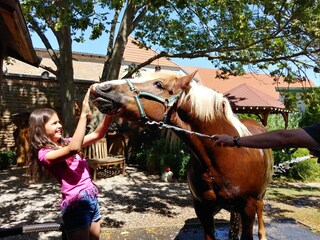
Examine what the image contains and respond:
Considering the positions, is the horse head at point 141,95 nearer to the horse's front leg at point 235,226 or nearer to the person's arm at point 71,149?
the person's arm at point 71,149

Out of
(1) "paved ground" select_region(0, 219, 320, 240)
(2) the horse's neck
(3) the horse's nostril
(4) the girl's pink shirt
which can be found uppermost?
(3) the horse's nostril

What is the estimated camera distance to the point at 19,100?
11180 millimetres

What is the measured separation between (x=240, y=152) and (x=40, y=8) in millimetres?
4987

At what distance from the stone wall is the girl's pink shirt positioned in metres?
9.10

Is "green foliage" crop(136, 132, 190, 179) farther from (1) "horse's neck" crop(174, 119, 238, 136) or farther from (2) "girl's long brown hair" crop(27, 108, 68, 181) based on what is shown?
(2) "girl's long brown hair" crop(27, 108, 68, 181)

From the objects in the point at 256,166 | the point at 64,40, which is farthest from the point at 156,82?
the point at 64,40

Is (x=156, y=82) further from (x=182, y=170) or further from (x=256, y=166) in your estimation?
(x=182, y=170)

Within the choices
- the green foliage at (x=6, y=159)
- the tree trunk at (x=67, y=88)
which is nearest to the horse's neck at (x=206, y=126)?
the tree trunk at (x=67, y=88)

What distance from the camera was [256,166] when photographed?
9.58 feet

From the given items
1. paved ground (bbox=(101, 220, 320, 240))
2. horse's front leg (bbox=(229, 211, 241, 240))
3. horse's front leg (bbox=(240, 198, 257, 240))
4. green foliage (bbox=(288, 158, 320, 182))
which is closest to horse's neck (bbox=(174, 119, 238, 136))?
horse's front leg (bbox=(240, 198, 257, 240))

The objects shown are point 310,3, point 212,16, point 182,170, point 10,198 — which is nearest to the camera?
point 310,3

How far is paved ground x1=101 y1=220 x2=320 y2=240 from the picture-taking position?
451 cm

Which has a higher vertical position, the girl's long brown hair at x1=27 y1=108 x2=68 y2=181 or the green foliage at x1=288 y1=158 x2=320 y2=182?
the girl's long brown hair at x1=27 y1=108 x2=68 y2=181

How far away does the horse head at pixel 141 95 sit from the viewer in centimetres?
231
